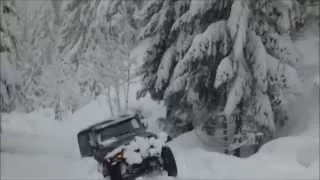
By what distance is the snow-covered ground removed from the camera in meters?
15.1

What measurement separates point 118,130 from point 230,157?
114 inches

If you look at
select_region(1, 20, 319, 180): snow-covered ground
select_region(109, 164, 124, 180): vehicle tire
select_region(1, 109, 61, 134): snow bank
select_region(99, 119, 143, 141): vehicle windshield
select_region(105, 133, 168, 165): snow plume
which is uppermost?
select_region(105, 133, 168, 165): snow plume

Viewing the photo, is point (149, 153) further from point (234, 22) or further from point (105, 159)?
point (234, 22)

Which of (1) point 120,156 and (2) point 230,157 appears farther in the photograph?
(2) point 230,157

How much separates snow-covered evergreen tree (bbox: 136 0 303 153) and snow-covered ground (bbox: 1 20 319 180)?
106 centimetres

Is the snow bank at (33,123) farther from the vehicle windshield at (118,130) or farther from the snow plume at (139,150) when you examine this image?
the snow plume at (139,150)

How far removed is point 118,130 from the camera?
16422mm

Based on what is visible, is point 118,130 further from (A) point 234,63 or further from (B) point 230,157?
(A) point 234,63

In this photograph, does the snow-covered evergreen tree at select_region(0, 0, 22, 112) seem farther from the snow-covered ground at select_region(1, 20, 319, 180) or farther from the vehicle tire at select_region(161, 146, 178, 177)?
the vehicle tire at select_region(161, 146, 178, 177)

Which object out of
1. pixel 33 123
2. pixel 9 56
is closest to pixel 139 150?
pixel 9 56

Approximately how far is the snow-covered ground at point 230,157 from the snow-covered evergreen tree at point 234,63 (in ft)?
3.48

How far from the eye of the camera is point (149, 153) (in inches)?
579

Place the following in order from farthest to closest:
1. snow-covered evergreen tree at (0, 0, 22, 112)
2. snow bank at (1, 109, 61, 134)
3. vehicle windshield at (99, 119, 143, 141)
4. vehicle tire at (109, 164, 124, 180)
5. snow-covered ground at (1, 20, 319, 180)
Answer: snow bank at (1, 109, 61, 134) < snow-covered evergreen tree at (0, 0, 22, 112) < vehicle windshield at (99, 119, 143, 141) < snow-covered ground at (1, 20, 319, 180) < vehicle tire at (109, 164, 124, 180)

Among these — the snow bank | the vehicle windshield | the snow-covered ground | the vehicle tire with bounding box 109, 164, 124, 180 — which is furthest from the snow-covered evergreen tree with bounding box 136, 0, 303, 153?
the snow bank
